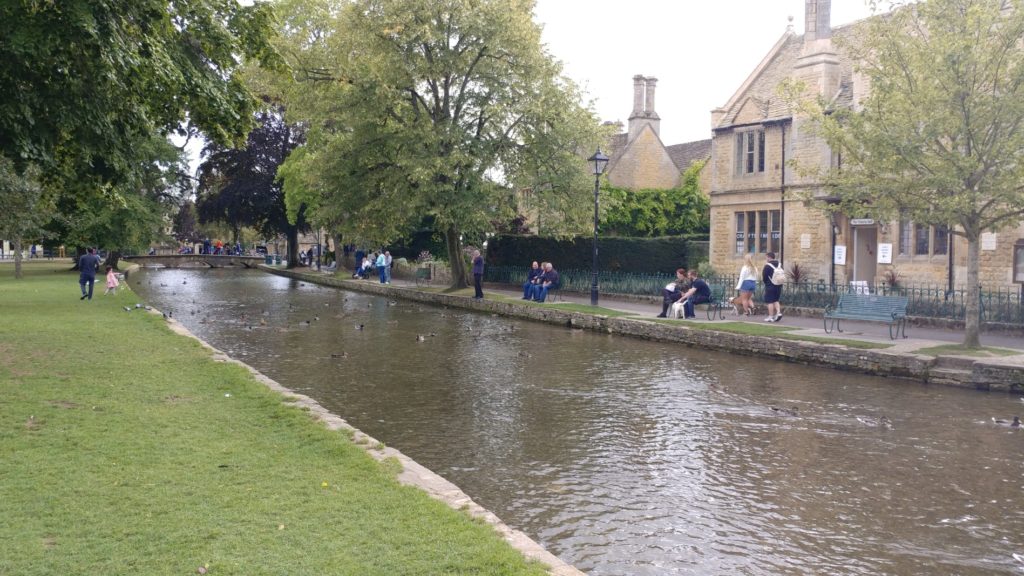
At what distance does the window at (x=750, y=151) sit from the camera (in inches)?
1293

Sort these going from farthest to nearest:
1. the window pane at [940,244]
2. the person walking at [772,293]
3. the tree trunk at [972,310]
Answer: the window pane at [940,244]
the person walking at [772,293]
the tree trunk at [972,310]

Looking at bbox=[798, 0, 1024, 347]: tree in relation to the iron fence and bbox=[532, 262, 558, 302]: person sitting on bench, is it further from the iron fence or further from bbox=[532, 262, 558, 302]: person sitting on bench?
bbox=[532, 262, 558, 302]: person sitting on bench

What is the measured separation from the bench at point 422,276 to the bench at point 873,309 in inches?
987

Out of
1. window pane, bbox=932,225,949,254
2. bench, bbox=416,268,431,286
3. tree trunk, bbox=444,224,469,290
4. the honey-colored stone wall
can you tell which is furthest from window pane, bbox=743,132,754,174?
bench, bbox=416,268,431,286

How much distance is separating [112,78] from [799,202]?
88.2 ft

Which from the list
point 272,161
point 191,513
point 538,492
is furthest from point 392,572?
point 272,161

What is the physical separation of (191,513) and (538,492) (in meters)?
3.23

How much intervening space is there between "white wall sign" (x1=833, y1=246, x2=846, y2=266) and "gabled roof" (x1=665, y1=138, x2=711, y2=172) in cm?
2116

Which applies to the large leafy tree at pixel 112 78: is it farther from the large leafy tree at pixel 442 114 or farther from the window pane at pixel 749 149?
the window pane at pixel 749 149

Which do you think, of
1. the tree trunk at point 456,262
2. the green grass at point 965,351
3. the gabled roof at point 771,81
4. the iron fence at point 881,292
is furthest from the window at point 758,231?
the green grass at point 965,351

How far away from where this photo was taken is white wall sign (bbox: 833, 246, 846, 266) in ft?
95.3

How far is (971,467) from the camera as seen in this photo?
8.78m

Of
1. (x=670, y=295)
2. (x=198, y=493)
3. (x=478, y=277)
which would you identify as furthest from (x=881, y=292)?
(x=198, y=493)

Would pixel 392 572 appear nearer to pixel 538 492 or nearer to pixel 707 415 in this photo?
pixel 538 492
